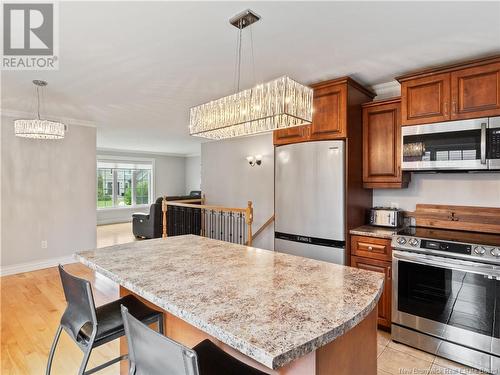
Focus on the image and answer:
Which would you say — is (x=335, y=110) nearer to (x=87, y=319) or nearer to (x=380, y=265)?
(x=380, y=265)

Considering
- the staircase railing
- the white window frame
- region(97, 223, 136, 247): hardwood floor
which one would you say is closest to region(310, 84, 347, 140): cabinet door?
the staircase railing

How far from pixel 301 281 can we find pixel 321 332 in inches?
20.0

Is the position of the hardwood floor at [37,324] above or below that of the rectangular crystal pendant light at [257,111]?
below

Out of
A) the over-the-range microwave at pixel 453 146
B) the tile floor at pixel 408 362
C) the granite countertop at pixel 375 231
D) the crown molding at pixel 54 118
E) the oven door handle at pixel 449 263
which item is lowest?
the tile floor at pixel 408 362

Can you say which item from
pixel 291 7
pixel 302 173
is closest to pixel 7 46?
pixel 291 7

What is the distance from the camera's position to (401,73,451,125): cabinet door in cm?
264

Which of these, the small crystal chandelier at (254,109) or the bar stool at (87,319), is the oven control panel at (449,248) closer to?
the small crystal chandelier at (254,109)

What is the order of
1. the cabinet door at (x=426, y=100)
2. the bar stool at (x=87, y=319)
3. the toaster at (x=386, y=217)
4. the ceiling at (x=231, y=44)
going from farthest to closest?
the toaster at (x=386, y=217)
the cabinet door at (x=426, y=100)
the ceiling at (x=231, y=44)
the bar stool at (x=87, y=319)

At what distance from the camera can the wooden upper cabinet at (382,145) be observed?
3047mm

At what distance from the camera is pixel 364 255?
9.59 feet

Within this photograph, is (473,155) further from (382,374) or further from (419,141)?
(382,374)

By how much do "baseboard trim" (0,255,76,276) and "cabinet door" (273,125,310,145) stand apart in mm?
4237

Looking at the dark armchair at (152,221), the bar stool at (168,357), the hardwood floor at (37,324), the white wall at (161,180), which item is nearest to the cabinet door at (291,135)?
the bar stool at (168,357)

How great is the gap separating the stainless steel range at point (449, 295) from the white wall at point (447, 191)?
Answer: 15.2 inches
